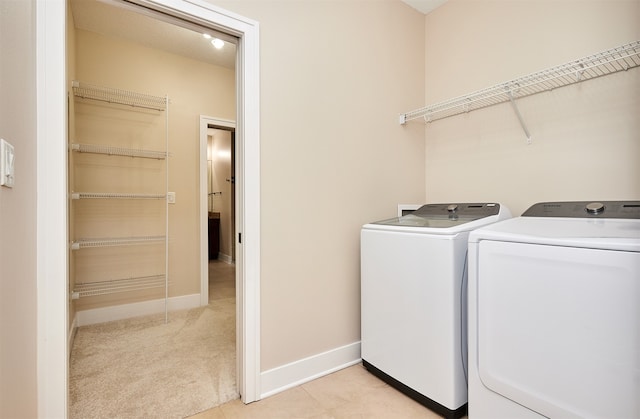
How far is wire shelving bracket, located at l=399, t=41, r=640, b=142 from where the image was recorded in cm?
147

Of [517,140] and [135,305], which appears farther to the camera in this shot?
Result: [135,305]

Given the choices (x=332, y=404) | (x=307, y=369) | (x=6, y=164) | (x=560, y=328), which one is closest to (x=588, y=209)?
(x=560, y=328)

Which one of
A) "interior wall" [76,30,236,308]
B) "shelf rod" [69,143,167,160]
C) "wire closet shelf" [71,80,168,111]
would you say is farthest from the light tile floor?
"wire closet shelf" [71,80,168,111]

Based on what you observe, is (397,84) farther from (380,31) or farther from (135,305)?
(135,305)

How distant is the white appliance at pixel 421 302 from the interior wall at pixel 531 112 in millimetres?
374

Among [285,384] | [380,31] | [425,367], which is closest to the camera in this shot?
[425,367]

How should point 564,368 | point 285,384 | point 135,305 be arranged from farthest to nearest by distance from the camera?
point 135,305, point 285,384, point 564,368

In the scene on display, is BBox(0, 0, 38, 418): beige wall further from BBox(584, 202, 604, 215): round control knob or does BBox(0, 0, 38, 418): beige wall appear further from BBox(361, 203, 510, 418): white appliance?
BBox(584, 202, 604, 215): round control knob

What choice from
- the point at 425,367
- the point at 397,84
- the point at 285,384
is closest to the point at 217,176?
the point at 397,84

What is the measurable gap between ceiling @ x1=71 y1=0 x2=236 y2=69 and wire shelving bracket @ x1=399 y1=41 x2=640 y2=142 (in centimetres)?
180

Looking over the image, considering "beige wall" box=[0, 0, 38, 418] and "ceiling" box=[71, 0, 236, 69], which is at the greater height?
"ceiling" box=[71, 0, 236, 69]

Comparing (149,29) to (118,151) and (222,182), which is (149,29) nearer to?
(118,151)

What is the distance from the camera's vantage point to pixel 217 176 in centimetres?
621

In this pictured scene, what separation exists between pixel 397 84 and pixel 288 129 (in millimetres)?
1039
